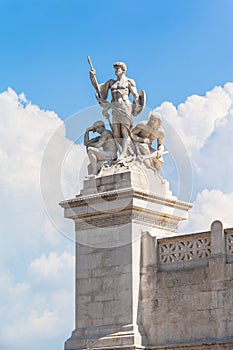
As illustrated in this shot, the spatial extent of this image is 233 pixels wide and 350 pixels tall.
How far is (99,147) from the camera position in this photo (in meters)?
21.6

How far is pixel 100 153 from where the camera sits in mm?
21484

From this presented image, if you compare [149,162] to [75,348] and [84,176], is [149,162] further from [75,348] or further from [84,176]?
[75,348]

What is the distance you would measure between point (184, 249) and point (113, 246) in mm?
1615

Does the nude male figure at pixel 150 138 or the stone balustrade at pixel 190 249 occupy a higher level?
the nude male figure at pixel 150 138

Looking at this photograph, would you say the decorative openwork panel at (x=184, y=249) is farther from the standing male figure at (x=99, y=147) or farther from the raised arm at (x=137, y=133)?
the raised arm at (x=137, y=133)

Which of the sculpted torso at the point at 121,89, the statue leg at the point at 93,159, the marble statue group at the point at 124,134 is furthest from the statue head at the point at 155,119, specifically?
the statue leg at the point at 93,159

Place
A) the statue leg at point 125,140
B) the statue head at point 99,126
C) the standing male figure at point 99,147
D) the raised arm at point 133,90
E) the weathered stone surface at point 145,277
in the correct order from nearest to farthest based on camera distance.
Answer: the weathered stone surface at point 145,277 < the statue leg at point 125,140 < the standing male figure at point 99,147 < the raised arm at point 133,90 < the statue head at point 99,126

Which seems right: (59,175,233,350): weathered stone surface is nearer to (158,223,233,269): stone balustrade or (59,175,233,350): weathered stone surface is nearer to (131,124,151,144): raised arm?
(158,223,233,269): stone balustrade

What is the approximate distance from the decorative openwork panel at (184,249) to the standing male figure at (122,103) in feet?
7.56

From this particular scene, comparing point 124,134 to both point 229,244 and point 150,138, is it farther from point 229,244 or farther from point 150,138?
point 229,244

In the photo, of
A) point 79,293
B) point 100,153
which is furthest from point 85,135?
point 79,293

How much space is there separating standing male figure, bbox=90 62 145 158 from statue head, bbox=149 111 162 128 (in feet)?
1.12

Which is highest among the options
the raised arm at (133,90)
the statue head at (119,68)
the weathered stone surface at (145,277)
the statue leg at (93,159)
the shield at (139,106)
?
the statue head at (119,68)

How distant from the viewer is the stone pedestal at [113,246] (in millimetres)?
20234
